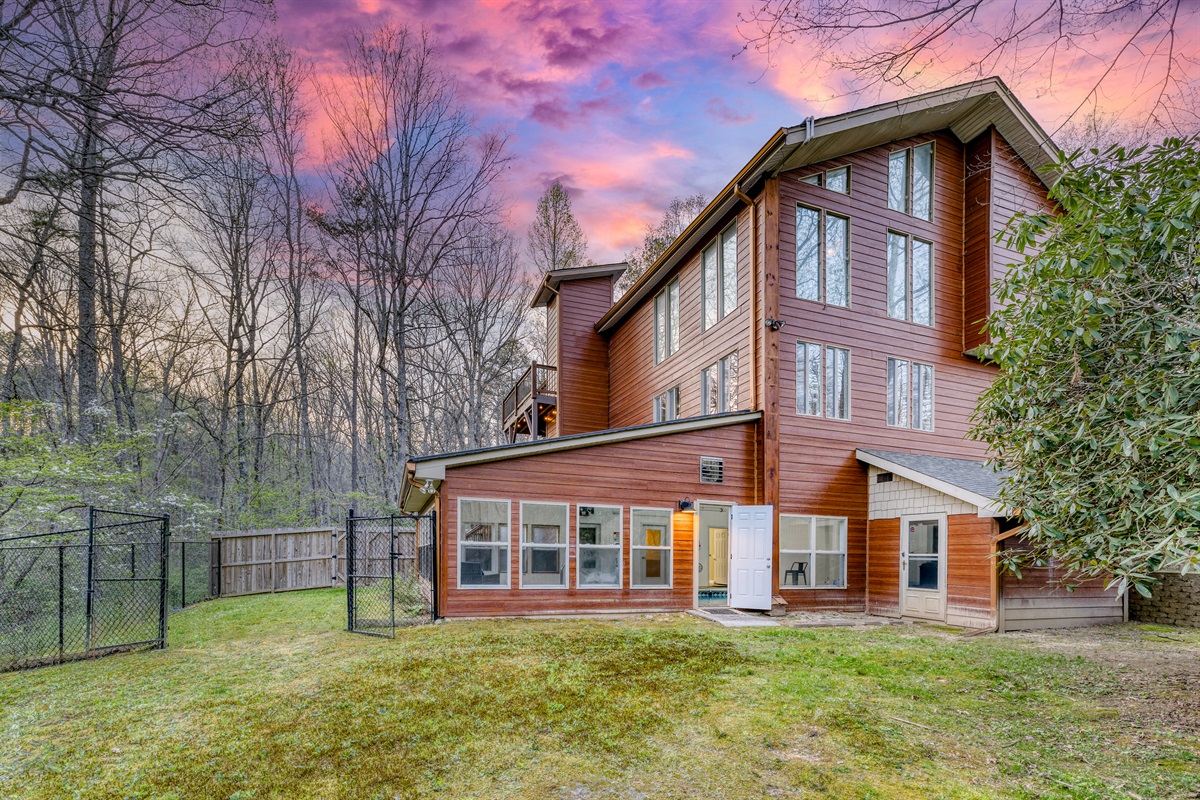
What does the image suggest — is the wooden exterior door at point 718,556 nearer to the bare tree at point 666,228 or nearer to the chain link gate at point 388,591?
the chain link gate at point 388,591

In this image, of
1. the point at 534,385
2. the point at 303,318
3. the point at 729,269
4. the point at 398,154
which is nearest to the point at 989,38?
Result: the point at 729,269

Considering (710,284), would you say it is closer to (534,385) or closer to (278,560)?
(534,385)

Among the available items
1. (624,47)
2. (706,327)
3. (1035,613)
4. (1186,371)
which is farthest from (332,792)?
(706,327)

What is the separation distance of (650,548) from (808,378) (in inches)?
178

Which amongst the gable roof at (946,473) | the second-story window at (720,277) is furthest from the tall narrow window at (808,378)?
the second-story window at (720,277)

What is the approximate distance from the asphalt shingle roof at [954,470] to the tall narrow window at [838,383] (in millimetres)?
946

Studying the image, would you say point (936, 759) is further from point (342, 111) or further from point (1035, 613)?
point (342, 111)

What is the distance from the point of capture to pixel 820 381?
40.0 ft

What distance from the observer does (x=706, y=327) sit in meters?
13.7

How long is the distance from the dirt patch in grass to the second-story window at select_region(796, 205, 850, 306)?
21.9ft

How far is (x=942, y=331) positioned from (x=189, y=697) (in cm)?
1441

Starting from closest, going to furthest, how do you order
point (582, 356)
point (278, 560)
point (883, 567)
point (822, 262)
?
point (883, 567)
point (822, 262)
point (278, 560)
point (582, 356)

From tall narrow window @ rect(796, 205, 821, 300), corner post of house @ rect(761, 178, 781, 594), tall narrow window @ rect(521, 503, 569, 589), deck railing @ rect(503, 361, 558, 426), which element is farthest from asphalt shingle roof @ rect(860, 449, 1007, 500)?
deck railing @ rect(503, 361, 558, 426)

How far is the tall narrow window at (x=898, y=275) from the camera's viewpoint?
13.1 m
